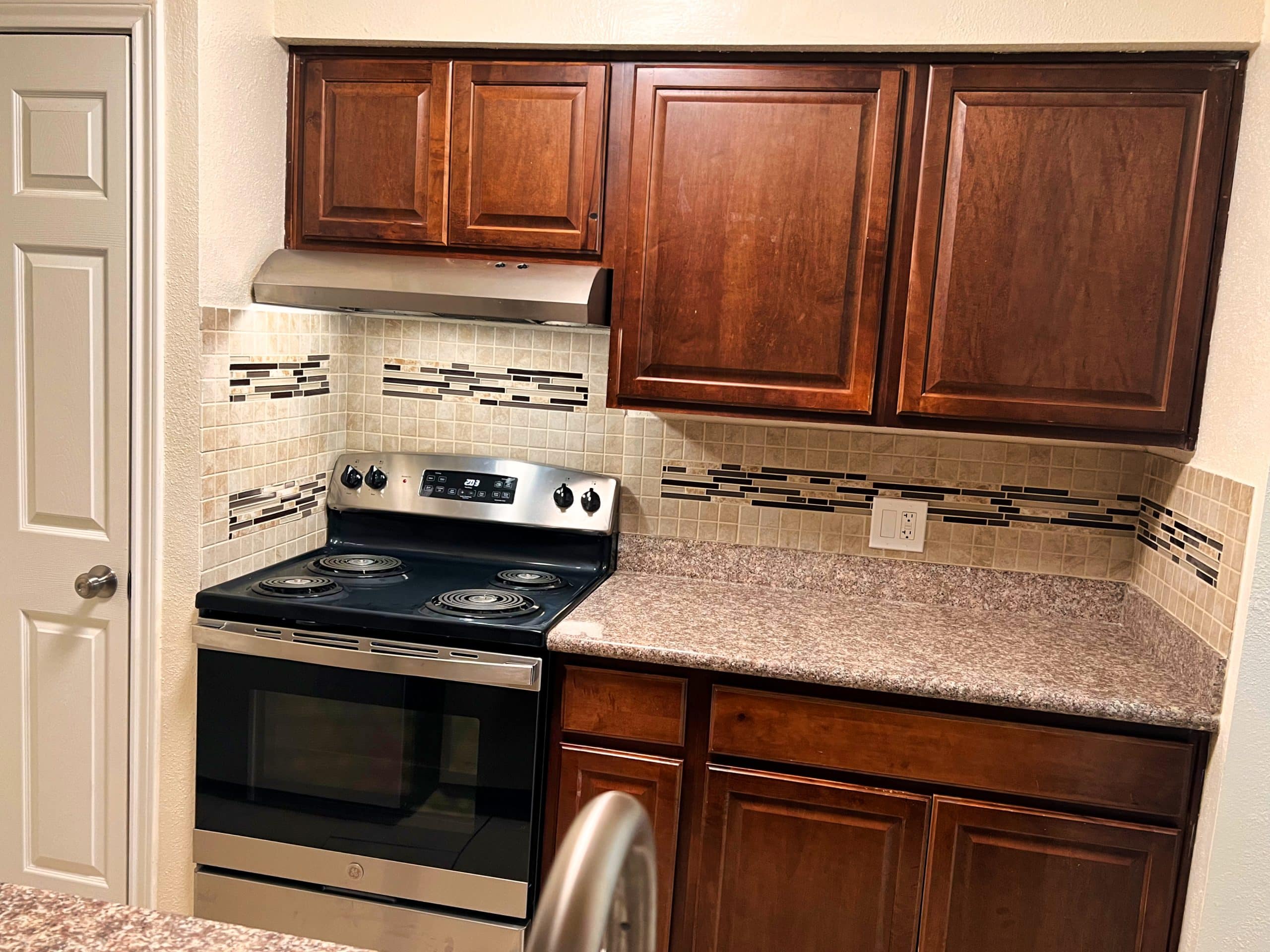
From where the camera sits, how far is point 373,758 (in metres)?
2.11

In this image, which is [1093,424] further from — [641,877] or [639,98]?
[641,877]

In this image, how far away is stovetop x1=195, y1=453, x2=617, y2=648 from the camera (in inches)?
83.7

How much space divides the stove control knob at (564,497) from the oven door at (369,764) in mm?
591

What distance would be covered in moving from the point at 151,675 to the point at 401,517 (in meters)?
0.68

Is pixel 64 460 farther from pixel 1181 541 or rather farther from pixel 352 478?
pixel 1181 541

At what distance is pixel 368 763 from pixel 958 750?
3.77 feet

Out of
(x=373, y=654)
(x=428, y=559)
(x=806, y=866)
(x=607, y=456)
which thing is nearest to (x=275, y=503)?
(x=428, y=559)

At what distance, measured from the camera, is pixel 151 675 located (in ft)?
7.25

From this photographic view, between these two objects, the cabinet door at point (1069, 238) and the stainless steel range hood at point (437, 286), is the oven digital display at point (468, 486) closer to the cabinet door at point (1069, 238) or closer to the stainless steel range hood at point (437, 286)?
the stainless steel range hood at point (437, 286)

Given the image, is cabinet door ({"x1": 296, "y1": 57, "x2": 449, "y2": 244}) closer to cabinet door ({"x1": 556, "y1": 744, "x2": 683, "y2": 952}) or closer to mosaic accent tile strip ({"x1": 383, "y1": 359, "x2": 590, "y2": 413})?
mosaic accent tile strip ({"x1": 383, "y1": 359, "x2": 590, "y2": 413})

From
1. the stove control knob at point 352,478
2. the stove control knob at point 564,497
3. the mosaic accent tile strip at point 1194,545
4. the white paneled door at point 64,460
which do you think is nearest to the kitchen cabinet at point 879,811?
the mosaic accent tile strip at point 1194,545

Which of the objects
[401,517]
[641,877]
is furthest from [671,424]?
[641,877]

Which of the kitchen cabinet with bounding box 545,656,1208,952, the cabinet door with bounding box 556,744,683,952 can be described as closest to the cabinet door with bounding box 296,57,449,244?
the kitchen cabinet with bounding box 545,656,1208,952

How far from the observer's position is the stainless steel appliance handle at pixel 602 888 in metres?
0.48
